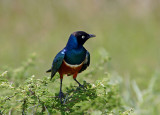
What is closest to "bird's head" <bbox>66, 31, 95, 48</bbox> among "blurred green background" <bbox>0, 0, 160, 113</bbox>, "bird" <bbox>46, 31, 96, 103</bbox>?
"bird" <bbox>46, 31, 96, 103</bbox>

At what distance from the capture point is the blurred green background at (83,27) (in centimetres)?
946

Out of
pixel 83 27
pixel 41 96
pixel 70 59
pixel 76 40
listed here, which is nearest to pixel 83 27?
pixel 83 27

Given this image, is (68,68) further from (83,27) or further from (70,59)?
(83,27)

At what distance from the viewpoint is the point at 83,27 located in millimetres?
11086

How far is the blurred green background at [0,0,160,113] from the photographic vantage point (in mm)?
9461

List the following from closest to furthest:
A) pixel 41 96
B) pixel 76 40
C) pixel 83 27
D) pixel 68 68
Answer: pixel 41 96, pixel 68 68, pixel 76 40, pixel 83 27

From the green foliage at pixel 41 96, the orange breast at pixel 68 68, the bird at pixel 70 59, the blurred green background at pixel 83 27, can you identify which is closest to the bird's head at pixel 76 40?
the bird at pixel 70 59

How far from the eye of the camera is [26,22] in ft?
37.9

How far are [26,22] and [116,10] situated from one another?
292 cm

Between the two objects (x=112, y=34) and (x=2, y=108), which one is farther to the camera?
(x=112, y=34)

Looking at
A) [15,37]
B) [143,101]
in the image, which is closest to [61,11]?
[15,37]

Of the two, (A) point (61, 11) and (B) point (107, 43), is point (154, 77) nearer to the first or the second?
(B) point (107, 43)

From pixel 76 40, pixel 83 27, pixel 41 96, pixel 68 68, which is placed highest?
pixel 83 27

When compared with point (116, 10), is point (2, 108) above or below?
below
